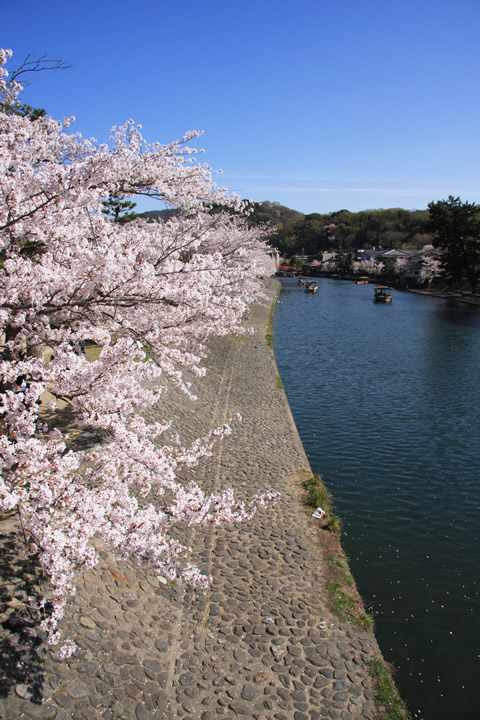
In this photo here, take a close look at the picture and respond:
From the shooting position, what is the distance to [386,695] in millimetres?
5934

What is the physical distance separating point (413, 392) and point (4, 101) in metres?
17.5

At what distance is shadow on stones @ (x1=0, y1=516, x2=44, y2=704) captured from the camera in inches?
186

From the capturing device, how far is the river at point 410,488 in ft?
23.6

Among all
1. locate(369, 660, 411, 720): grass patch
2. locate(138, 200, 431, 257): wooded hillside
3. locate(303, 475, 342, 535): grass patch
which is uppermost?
locate(138, 200, 431, 257): wooded hillside

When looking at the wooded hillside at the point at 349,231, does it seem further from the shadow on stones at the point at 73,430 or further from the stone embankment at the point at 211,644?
the stone embankment at the point at 211,644

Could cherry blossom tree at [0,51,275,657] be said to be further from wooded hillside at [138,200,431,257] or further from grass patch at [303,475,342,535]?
wooded hillside at [138,200,431,257]

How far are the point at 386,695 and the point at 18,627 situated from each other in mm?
4510

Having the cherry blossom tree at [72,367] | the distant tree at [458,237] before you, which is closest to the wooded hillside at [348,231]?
the distant tree at [458,237]

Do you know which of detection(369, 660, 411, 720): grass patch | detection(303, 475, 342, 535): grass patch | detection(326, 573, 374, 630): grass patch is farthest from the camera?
detection(303, 475, 342, 535): grass patch

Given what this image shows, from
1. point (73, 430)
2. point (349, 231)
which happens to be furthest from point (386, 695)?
point (349, 231)

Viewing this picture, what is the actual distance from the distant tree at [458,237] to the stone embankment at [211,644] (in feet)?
192

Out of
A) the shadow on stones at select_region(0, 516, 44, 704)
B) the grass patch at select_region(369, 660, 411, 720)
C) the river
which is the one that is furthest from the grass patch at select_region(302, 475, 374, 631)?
the shadow on stones at select_region(0, 516, 44, 704)

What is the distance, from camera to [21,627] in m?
5.13

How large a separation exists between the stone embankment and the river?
1.08m
